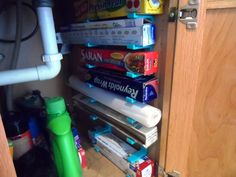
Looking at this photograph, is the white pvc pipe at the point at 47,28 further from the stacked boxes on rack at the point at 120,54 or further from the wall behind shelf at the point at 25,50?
the wall behind shelf at the point at 25,50

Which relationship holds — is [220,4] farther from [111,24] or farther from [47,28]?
[47,28]

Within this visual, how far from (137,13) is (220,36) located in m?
0.23

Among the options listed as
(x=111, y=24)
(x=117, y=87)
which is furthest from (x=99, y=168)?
(x=111, y=24)

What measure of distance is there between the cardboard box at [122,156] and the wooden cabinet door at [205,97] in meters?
0.09

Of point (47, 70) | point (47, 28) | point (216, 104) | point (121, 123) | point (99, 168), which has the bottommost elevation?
point (99, 168)

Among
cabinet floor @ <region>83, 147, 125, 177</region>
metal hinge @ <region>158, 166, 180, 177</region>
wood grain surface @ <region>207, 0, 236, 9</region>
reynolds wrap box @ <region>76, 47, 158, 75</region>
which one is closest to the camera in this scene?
wood grain surface @ <region>207, 0, 236, 9</region>

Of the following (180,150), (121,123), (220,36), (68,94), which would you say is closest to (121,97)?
(121,123)

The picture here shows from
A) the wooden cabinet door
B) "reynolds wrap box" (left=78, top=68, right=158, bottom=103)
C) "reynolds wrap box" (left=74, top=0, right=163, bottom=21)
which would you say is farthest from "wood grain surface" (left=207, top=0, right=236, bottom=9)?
"reynolds wrap box" (left=78, top=68, right=158, bottom=103)

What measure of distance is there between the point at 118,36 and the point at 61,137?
0.38 m

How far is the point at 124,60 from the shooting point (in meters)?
0.61

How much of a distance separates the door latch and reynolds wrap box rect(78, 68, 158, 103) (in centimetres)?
20

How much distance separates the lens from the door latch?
46 cm

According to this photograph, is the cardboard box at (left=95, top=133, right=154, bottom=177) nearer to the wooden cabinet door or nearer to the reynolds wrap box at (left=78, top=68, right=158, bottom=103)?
the wooden cabinet door

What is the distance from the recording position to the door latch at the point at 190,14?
0.46 metres
